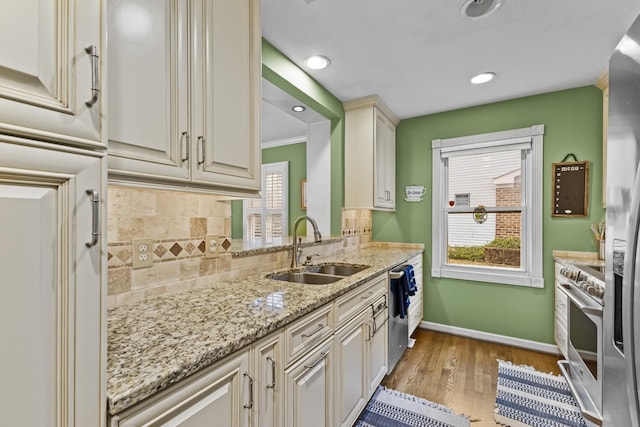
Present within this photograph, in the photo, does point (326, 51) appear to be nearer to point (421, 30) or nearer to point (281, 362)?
point (421, 30)

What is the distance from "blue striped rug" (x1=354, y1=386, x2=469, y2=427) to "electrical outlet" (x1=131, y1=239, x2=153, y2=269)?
1564mm

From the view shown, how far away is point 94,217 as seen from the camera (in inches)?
22.0

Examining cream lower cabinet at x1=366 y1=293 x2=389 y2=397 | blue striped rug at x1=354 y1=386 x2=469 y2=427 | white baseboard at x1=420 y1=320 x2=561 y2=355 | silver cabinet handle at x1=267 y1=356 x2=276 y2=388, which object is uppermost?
silver cabinet handle at x1=267 y1=356 x2=276 y2=388

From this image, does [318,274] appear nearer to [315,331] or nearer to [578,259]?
[315,331]

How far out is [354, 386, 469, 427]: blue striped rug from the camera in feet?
5.85

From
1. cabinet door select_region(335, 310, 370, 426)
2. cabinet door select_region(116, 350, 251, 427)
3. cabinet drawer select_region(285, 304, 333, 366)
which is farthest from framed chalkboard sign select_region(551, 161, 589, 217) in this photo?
cabinet door select_region(116, 350, 251, 427)

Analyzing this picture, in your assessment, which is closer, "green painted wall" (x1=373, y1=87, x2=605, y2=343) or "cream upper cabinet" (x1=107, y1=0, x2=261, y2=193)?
"cream upper cabinet" (x1=107, y1=0, x2=261, y2=193)

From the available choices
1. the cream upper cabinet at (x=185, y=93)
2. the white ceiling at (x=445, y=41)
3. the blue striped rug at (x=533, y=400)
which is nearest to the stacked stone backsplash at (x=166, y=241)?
the cream upper cabinet at (x=185, y=93)

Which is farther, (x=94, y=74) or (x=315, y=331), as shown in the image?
(x=315, y=331)

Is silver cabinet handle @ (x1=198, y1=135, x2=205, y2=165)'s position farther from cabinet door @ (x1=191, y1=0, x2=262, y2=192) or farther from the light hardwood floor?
the light hardwood floor

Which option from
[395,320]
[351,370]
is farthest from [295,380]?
[395,320]

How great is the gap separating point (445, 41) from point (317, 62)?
35.3 inches

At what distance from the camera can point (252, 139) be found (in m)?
1.34

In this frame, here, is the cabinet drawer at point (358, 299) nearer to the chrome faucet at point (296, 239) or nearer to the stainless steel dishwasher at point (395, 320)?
the stainless steel dishwasher at point (395, 320)
